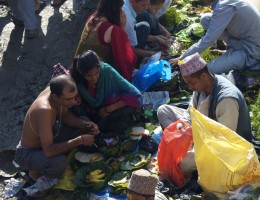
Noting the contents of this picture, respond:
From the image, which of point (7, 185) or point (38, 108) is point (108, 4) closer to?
point (38, 108)

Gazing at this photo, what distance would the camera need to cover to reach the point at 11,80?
670 centimetres

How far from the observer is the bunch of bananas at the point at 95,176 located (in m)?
4.73

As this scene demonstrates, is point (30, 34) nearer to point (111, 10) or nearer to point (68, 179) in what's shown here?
point (111, 10)

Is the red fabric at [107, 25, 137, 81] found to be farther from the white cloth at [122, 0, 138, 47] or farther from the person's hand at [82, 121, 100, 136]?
the person's hand at [82, 121, 100, 136]

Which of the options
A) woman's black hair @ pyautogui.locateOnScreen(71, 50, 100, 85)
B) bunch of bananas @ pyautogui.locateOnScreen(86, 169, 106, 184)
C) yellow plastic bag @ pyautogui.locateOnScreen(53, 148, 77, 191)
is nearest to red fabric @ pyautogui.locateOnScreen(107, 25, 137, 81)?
woman's black hair @ pyautogui.locateOnScreen(71, 50, 100, 85)

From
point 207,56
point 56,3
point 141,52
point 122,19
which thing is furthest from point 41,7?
point 207,56

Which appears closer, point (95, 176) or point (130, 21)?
point (95, 176)

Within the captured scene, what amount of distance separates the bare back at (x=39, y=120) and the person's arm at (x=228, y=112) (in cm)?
160

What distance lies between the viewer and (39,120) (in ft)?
14.8

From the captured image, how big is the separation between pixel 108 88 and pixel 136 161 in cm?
88

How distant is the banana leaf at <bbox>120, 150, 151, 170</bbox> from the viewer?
4.96 metres

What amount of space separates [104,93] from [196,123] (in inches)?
60.1

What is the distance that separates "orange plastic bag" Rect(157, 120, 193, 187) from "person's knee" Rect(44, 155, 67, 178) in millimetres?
990

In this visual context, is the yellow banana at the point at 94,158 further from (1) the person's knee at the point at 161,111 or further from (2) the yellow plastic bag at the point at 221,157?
(2) the yellow plastic bag at the point at 221,157
